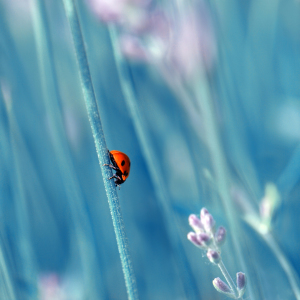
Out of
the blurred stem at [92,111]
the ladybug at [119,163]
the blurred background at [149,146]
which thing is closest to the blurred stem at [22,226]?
the blurred background at [149,146]

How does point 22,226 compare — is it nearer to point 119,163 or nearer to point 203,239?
point 119,163

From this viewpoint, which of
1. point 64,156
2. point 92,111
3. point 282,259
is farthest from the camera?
point 64,156

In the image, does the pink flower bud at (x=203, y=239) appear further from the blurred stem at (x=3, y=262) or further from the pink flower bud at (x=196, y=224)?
the blurred stem at (x=3, y=262)

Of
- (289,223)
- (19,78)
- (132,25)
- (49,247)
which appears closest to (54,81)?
(132,25)

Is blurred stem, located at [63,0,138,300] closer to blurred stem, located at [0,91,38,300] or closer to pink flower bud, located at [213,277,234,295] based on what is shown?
pink flower bud, located at [213,277,234,295]

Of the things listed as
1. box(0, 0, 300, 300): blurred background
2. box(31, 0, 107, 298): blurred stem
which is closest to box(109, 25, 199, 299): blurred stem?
box(0, 0, 300, 300): blurred background

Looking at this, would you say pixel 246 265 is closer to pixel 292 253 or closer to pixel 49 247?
pixel 292 253

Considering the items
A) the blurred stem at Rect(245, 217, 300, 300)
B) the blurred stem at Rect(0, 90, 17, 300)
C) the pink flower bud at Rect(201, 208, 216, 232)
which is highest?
the blurred stem at Rect(0, 90, 17, 300)

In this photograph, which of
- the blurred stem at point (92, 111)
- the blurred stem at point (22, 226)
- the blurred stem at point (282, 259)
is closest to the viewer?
the blurred stem at point (92, 111)

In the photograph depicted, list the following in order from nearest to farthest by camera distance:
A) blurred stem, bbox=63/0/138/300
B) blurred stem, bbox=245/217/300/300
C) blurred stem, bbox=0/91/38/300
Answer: blurred stem, bbox=63/0/138/300 < blurred stem, bbox=245/217/300/300 < blurred stem, bbox=0/91/38/300

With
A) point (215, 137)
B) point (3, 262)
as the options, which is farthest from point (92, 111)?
point (3, 262)
